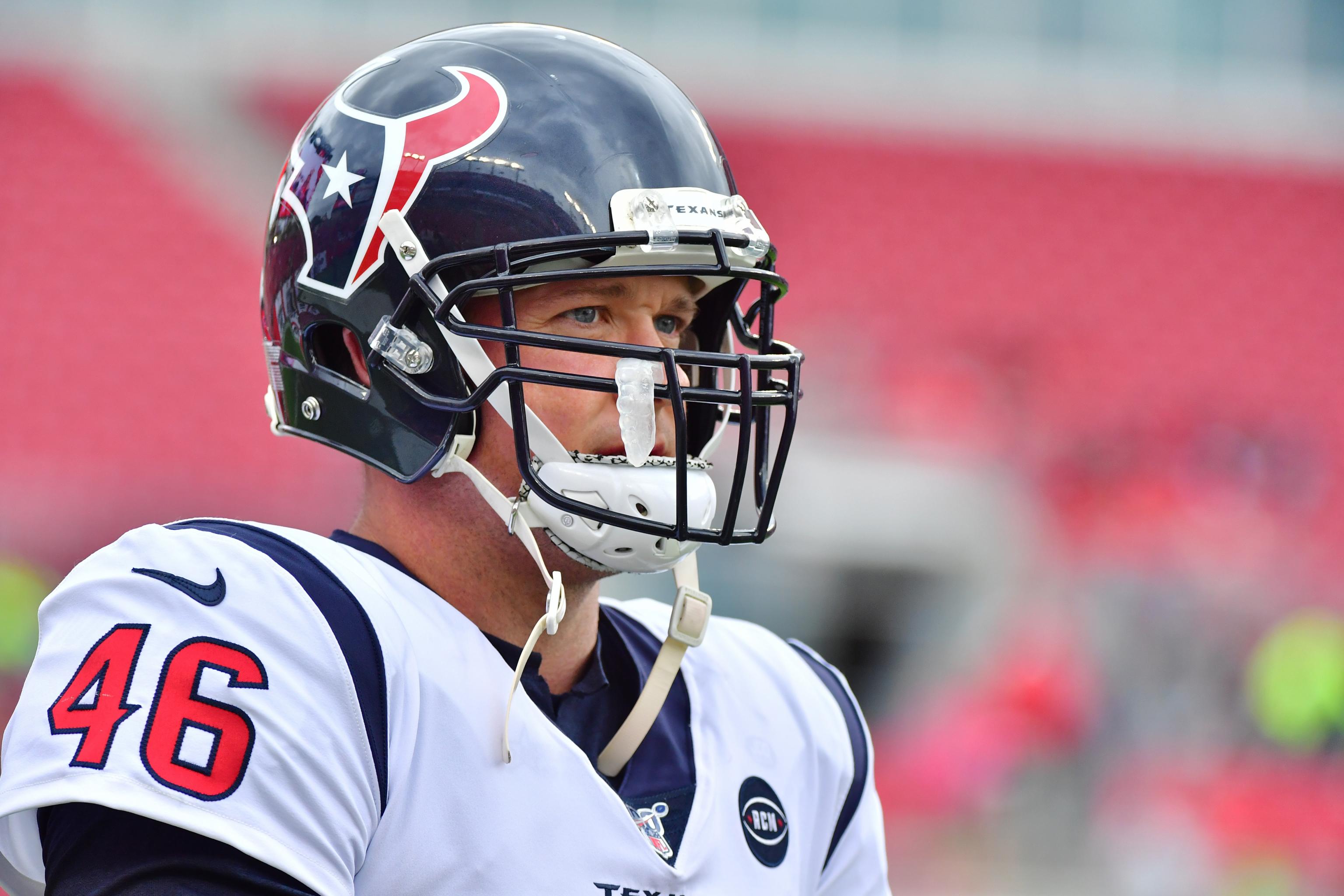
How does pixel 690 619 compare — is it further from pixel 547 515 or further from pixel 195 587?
pixel 195 587

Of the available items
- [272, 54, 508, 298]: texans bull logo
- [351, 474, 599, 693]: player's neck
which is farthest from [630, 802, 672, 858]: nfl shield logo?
[272, 54, 508, 298]: texans bull logo

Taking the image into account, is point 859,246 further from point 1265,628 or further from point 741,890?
point 741,890

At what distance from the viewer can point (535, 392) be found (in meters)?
1.29

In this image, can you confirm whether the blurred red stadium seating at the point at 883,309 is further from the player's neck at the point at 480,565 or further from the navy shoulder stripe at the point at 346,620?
the navy shoulder stripe at the point at 346,620

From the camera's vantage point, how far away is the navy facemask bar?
123 centimetres

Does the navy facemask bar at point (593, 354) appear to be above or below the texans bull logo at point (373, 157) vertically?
below

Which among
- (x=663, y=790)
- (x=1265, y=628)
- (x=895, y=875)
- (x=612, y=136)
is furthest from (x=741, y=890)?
(x=1265, y=628)

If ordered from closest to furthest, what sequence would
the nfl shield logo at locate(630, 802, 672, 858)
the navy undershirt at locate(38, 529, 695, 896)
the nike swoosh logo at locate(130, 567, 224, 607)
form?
the navy undershirt at locate(38, 529, 695, 896), the nike swoosh logo at locate(130, 567, 224, 607), the nfl shield logo at locate(630, 802, 672, 858)

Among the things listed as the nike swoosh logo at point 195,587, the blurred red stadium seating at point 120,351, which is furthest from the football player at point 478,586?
the blurred red stadium seating at point 120,351

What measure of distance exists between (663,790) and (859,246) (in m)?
6.15

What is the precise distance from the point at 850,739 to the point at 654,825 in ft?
1.06

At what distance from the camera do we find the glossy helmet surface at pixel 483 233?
1.27 metres

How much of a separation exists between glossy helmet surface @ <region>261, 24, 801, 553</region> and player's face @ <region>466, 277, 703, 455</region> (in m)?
0.03

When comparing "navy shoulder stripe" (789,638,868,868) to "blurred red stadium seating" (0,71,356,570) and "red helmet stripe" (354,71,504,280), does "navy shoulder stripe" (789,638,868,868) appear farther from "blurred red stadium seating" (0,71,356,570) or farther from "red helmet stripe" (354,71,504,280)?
"blurred red stadium seating" (0,71,356,570)
